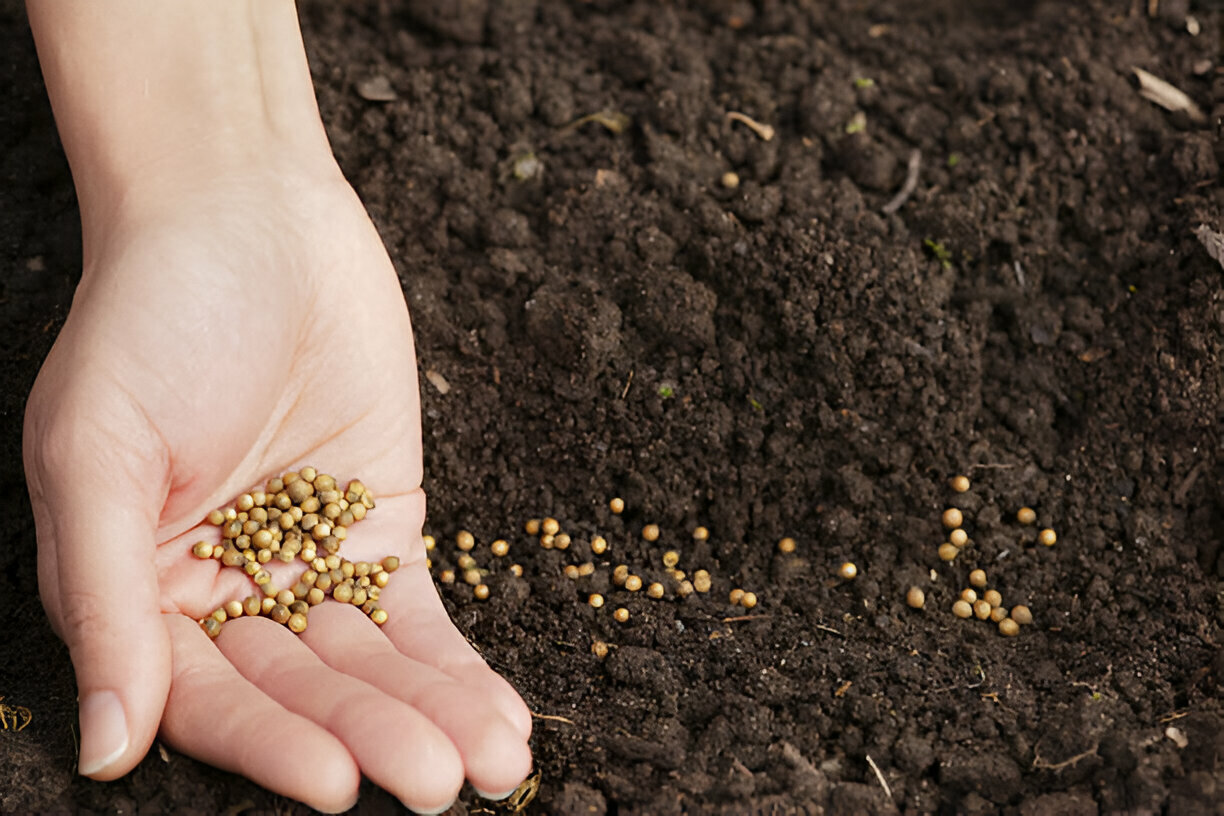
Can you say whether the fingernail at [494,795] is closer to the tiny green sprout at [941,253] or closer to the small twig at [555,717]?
the small twig at [555,717]

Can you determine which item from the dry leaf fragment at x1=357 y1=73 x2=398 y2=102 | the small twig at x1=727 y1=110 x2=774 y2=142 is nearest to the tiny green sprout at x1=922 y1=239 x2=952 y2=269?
the small twig at x1=727 y1=110 x2=774 y2=142

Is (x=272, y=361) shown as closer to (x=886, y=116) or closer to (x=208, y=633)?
(x=208, y=633)

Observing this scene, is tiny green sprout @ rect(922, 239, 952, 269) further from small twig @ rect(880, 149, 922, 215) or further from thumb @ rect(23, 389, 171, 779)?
thumb @ rect(23, 389, 171, 779)

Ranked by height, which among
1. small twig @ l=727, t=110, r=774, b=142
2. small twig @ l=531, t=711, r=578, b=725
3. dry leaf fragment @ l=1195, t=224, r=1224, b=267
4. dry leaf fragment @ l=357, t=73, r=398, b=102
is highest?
dry leaf fragment @ l=1195, t=224, r=1224, b=267

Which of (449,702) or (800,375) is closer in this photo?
(449,702)

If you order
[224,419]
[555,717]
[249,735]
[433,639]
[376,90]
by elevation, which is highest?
[376,90]

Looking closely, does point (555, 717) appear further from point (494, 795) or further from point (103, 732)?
point (103, 732)

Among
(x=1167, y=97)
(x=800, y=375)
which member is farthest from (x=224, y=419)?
(x=1167, y=97)
